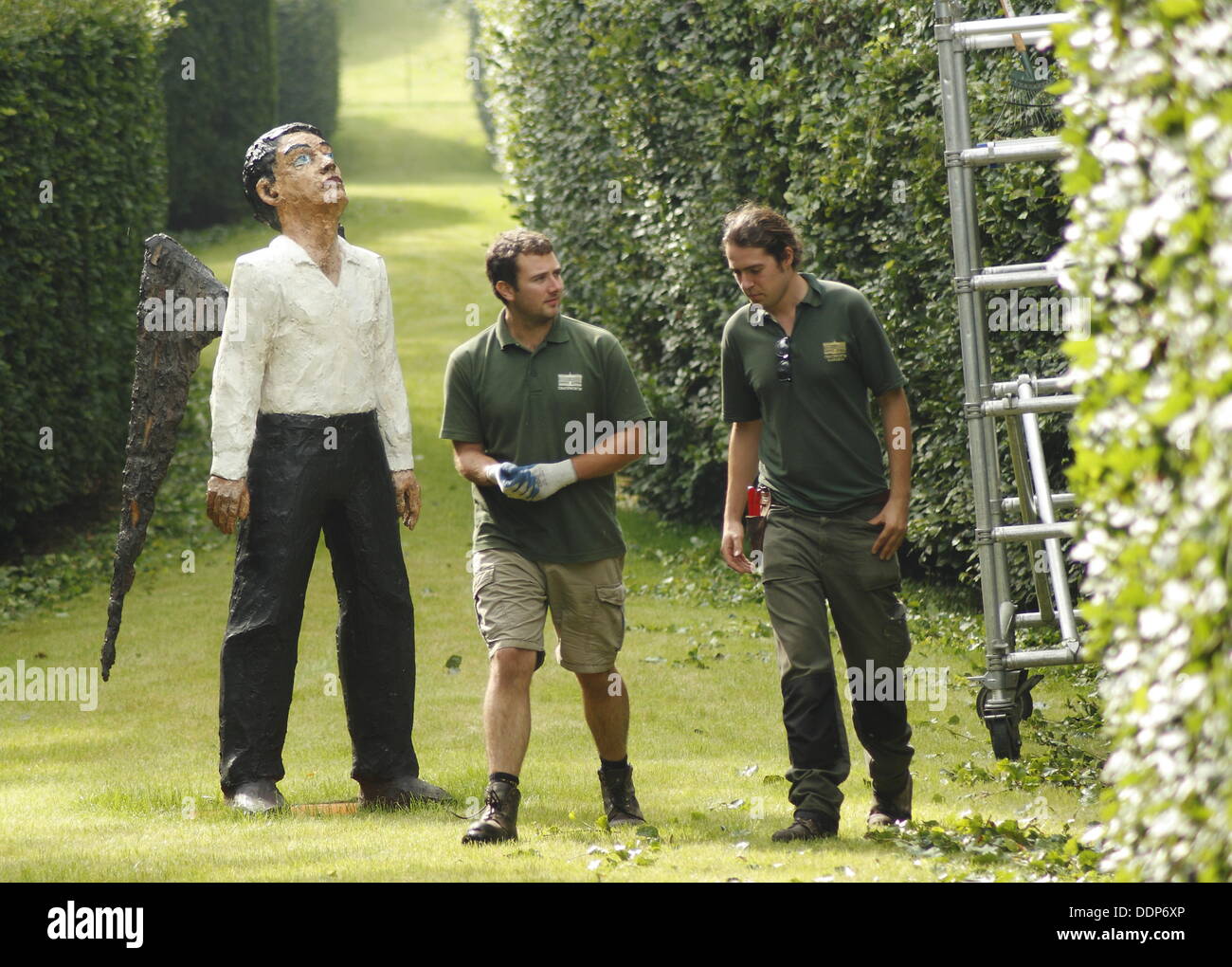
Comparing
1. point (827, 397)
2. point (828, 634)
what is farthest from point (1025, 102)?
point (828, 634)

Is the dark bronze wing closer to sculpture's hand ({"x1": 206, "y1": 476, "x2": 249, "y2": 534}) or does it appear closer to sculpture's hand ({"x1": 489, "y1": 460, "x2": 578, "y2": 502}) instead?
sculpture's hand ({"x1": 206, "y1": 476, "x2": 249, "y2": 534})

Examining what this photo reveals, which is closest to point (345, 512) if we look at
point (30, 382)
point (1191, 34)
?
point (1191, 34)

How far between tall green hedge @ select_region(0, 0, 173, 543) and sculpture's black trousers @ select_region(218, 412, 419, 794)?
6325mm

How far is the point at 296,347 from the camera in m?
6.59

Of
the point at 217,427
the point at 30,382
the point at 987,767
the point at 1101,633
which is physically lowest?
the point at 987,767

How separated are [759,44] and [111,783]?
6.77 meters

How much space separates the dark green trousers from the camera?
5.87 m

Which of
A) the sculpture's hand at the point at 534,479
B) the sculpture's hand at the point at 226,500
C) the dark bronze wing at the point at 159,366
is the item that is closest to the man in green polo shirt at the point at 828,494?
the sculpture's hand at the point at 534,479

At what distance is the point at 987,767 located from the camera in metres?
7.20

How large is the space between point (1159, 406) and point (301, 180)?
4.58 m

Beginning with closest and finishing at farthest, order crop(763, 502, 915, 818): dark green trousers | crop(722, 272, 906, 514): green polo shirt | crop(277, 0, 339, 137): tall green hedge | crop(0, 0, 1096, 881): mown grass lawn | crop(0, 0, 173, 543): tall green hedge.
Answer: crop(0, 0, 1096, 881): mown grass lawn < crop(763, 502, 915, 818): dark green trousers < crop(722, 272, 906, 514): green polo shirt < crop(0, 0, 173, 543): tall green hedge < crop(277, 0, 339, 137): tall green hedge

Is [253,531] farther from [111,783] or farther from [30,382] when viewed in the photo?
[30,382]

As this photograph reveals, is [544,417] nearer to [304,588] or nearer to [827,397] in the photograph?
[827,397]

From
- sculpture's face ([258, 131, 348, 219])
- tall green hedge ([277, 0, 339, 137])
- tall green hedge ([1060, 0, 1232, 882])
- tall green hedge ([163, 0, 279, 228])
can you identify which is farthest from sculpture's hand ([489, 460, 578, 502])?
tall green hedge ([277, 0, 339, 137])
